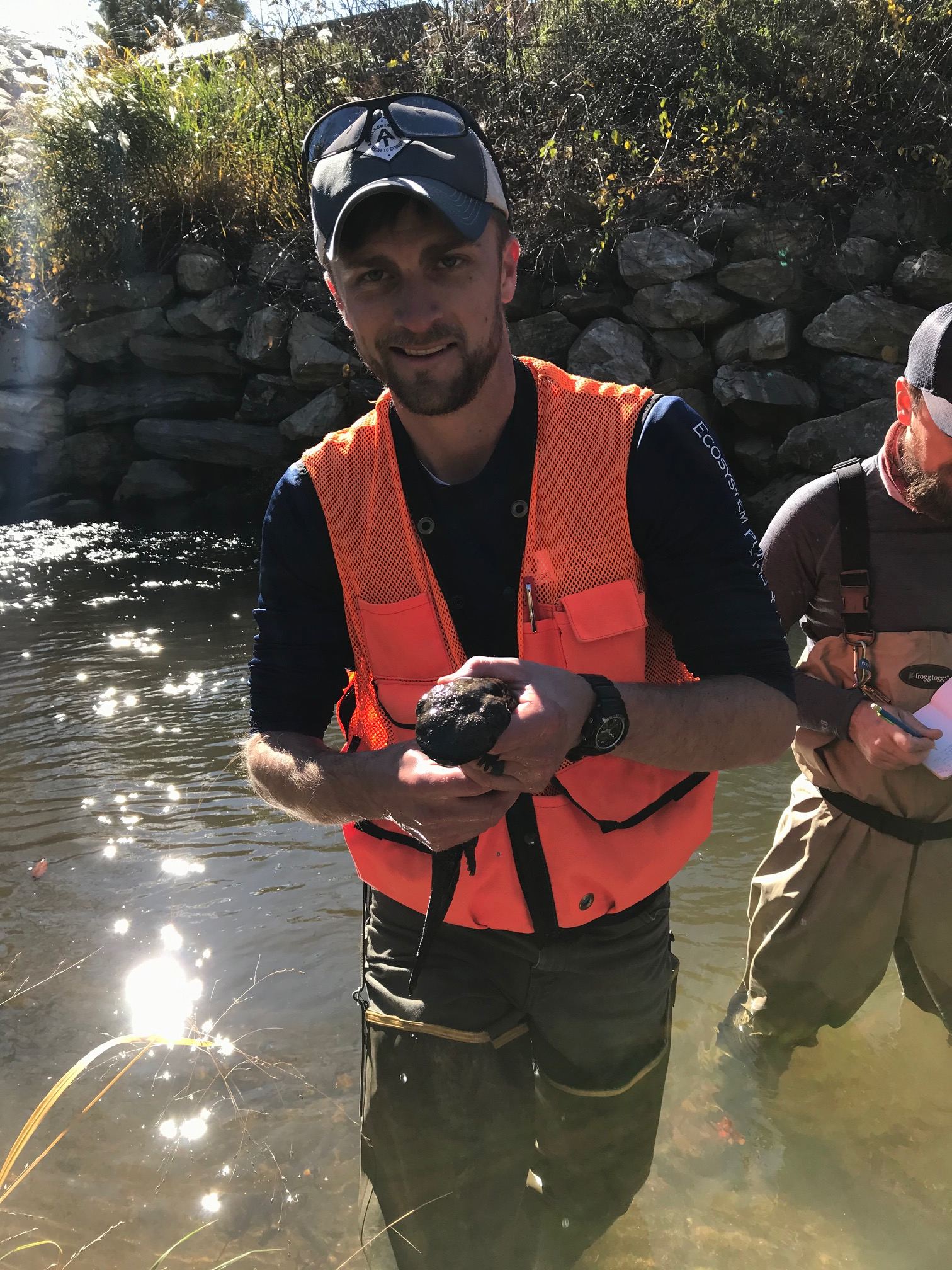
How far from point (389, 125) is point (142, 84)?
11984mm

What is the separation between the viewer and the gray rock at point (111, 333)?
1167 cm

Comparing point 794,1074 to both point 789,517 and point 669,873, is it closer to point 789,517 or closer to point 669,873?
point 669,873

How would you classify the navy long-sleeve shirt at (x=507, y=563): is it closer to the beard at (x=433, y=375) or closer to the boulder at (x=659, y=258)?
the beard at (x=433, y=375)

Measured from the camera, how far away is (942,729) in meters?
2.66

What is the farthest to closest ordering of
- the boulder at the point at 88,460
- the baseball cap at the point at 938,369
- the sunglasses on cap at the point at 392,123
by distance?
the boulder at the point at 88,460 → the baseball cap at the point at 938,369 → the sunglasses on cap at the point at 392,123

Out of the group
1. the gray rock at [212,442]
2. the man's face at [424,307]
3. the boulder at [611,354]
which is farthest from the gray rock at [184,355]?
the man's face at [424,307]

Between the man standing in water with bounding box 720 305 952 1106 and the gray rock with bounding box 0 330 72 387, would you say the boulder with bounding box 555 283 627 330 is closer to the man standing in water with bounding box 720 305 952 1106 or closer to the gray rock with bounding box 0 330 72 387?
the gray rock with bounding box 0 330 72 387

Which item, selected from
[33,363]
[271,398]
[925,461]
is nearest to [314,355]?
[271,398]

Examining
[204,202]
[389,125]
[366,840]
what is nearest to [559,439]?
[389,125]

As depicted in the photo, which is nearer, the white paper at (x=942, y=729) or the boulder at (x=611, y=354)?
the white paper at (x=942, y=729)

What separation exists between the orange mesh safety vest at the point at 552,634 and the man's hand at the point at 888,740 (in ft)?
2.46

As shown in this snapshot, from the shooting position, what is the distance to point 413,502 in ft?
7.12

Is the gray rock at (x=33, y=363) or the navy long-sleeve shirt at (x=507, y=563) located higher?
the navy long-sleeve shirt at (x=507, y=563)

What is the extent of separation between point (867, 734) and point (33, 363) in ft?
39.9
